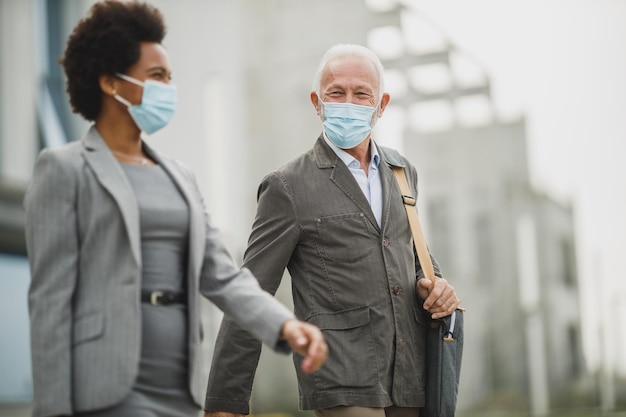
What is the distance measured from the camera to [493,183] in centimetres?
2148

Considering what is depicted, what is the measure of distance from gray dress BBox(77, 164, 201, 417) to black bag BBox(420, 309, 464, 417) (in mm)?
1252

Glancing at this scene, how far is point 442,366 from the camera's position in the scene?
3914 mm

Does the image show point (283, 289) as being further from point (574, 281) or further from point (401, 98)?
point (574, 281)

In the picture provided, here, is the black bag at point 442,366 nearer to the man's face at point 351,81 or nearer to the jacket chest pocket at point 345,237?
the jacket chest pocket at point 345,237

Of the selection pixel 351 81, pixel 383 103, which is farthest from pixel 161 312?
pixel 383 103

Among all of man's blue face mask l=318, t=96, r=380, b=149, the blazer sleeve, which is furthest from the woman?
man's blue face mask l=318, t=96, r=380, b=149

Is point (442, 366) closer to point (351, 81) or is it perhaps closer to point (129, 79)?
point (351, 81)

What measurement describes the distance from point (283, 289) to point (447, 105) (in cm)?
517

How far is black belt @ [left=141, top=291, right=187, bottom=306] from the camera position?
2.82 metres

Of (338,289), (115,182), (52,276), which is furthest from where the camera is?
(338,289)

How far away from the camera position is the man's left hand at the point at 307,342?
9.25ft

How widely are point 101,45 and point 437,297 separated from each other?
164cm

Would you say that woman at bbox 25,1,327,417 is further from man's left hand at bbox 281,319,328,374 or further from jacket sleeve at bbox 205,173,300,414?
jacket sleeve at bbox 205,173,300,414

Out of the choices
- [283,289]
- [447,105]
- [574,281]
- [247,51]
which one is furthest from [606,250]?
[247,51]
